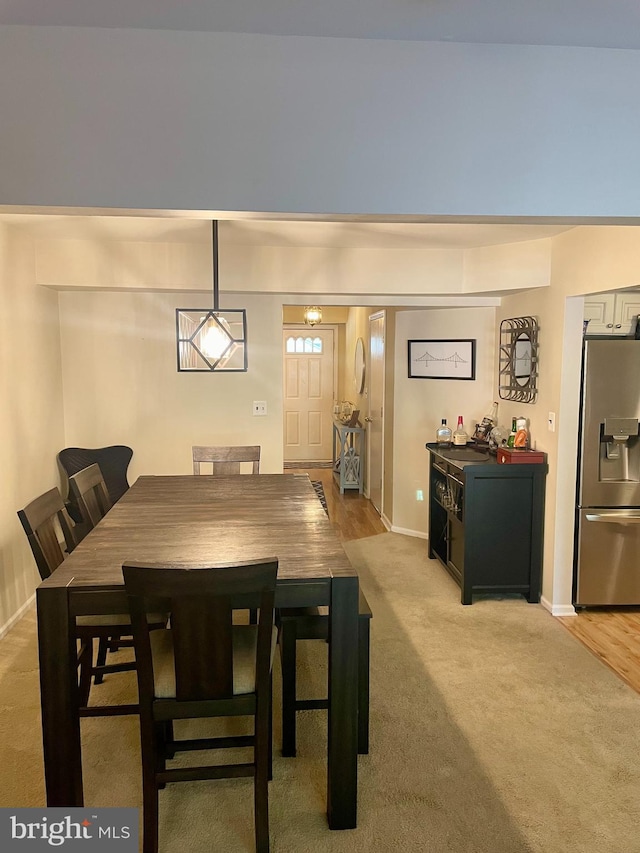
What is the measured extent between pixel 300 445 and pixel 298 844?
22.8ft

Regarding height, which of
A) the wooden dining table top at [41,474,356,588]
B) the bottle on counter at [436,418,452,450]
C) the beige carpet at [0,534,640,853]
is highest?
the bottle on counter at [436,418,452,450]

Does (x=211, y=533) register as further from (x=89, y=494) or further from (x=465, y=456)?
(x=465, y=456)

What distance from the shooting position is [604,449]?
3750 millimetres

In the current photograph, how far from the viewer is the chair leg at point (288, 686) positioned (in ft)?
7.59

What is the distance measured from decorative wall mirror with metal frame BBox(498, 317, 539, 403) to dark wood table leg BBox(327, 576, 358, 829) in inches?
102

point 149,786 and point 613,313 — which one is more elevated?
point 613,313

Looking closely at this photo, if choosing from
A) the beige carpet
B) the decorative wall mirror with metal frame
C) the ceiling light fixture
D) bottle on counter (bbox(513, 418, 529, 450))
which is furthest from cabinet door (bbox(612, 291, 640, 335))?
the ceiling light fixture

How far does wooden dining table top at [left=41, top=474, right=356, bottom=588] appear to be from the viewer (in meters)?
2.05

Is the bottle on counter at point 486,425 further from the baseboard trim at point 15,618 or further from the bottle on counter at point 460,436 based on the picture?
the baseboard trim at point 15,618

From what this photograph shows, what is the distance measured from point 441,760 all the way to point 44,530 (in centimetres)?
186

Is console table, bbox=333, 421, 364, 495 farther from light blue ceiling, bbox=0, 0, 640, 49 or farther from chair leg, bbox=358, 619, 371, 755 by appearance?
light blue ceiling, bbox=0, 0, 640, 49

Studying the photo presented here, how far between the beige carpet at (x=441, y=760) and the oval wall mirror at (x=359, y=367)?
12.9ft

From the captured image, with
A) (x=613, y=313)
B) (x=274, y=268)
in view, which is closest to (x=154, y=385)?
(x=274, y=268)

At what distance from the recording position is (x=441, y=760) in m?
2.39
